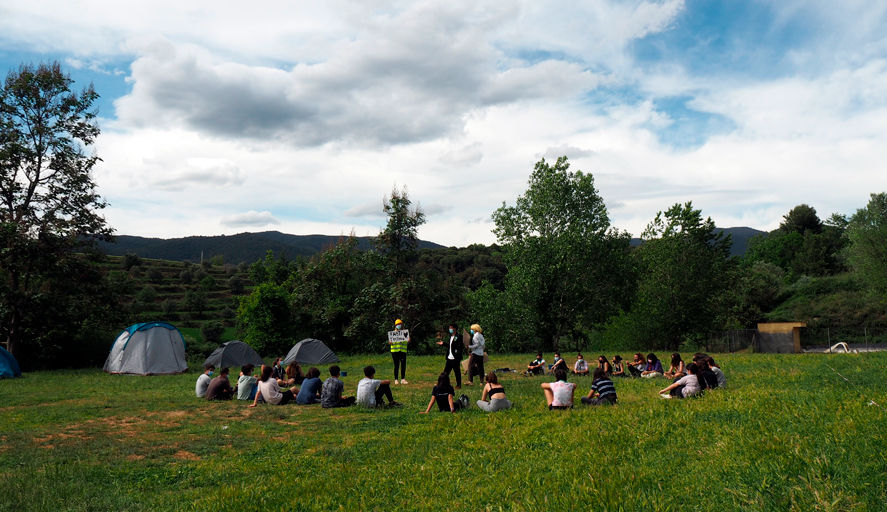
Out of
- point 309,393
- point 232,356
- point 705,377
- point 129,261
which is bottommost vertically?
point 232,356

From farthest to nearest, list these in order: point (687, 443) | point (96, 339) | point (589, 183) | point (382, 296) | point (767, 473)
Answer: point (589, 183)
point (382, 296)
point (96, 339)
point (687, 443)
point (767, 473)

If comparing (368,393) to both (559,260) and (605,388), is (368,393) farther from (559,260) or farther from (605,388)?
(559,260)

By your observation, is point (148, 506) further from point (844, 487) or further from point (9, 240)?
point (9, 240)

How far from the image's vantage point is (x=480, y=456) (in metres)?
7.36

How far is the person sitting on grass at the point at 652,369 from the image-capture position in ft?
Answer: 53.9

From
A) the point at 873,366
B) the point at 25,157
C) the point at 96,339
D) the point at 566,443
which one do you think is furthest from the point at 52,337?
the point at 873,366

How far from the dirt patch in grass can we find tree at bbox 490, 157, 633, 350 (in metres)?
25.9

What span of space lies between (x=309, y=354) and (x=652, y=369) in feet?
54.6

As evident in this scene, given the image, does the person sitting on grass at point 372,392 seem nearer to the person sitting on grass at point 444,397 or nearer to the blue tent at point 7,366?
the person sitting on grass at point 444,397

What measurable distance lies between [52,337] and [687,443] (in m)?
29.5

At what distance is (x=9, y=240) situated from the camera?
78.5 ft

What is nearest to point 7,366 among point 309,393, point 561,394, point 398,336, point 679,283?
point 309,393

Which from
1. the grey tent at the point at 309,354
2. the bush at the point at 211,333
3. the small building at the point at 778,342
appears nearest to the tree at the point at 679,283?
the small building at the point at 778,342

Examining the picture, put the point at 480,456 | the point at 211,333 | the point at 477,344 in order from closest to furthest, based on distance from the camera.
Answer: the point at 480,456
the point at 477,344
the point at 211,333
